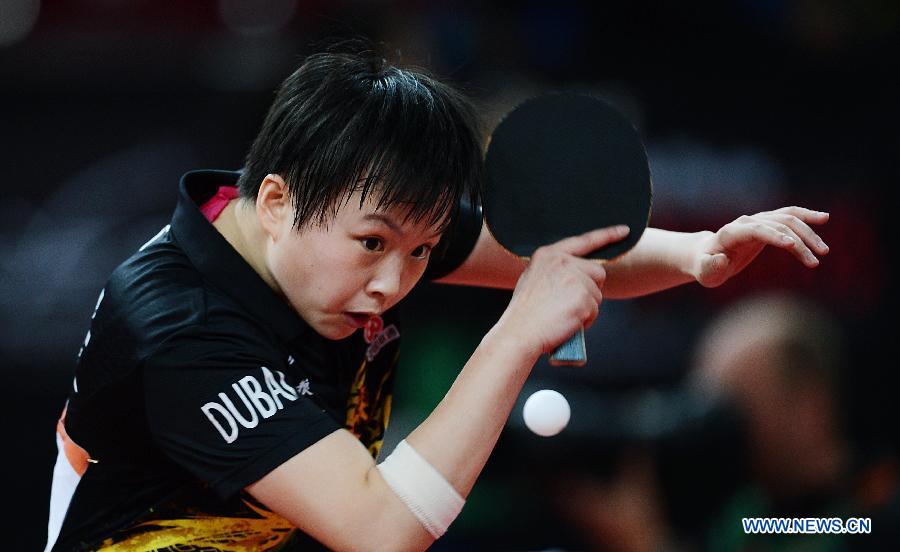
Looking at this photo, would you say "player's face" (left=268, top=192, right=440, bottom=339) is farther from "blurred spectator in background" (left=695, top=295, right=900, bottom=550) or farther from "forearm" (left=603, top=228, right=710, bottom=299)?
"blurred spectator in background" (left=695, top=295, right=900, bottom=550)

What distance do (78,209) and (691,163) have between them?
7.47ft

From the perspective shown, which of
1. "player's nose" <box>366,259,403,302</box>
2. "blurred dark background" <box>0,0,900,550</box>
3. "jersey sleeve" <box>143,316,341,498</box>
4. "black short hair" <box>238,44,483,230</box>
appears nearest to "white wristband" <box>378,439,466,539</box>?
"jersey sleeve" <box>143,316,341,498</box>

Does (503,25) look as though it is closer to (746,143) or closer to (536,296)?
(746,143)

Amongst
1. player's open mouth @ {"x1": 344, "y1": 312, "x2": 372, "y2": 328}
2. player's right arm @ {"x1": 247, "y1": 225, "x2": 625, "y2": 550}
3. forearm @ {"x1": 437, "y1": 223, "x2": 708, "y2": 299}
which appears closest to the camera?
player's right arm @ {"x1": 247, "y1": 225, "x2": 625, "y2": 550}

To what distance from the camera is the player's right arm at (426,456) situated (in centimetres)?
163

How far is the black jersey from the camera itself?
5.49 feet

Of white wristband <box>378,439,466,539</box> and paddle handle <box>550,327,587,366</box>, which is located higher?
paddle handle <box>550,327,587,366</box>

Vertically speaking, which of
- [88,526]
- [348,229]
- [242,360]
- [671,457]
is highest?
[348,229]

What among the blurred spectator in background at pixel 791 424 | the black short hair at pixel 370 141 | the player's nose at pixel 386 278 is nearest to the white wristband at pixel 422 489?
the player's nose at pixel 386 278

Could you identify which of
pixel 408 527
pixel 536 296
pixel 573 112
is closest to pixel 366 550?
pixel 408 527

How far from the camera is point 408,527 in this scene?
1658mm

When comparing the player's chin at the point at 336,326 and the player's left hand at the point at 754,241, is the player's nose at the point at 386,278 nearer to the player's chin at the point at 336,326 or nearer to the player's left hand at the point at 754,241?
the player's chin at the point at 336,326

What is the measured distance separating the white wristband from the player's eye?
340mm

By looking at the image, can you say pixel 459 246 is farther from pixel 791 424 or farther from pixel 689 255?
pixel 791 424
